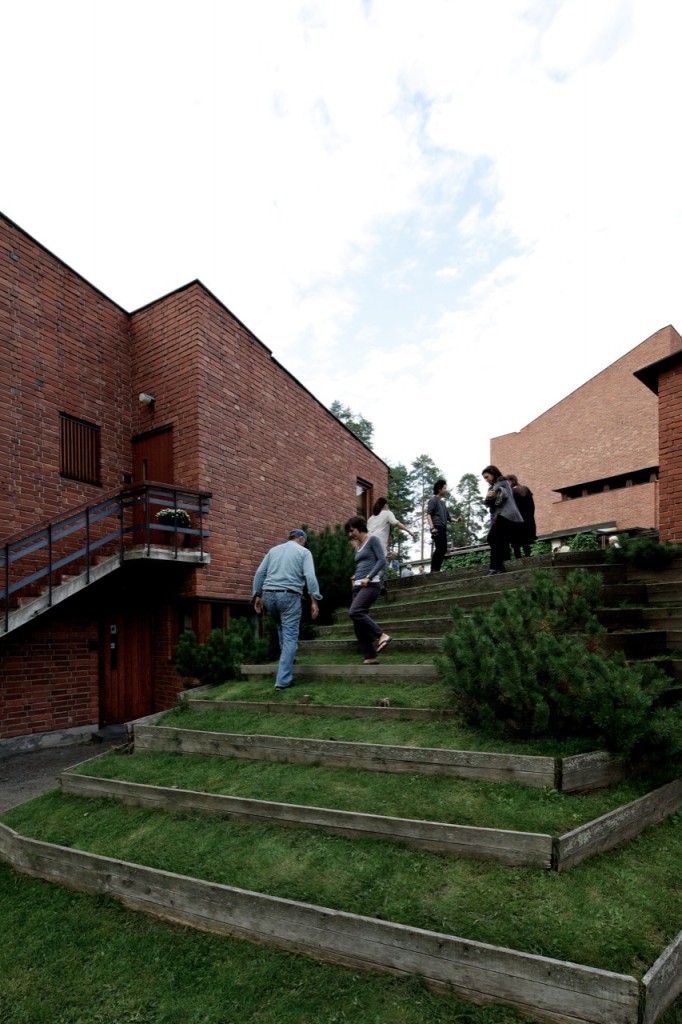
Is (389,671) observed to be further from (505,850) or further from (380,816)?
(505,850)

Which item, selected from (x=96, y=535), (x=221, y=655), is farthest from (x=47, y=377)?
(x=221, y=655)

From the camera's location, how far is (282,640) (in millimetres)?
6668

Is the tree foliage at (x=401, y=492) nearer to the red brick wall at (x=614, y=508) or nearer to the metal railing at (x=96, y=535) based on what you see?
the red brick wall at (x=614, y=508)

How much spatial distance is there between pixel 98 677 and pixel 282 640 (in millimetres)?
5515

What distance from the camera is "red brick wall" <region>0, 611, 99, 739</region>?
918 centimetres

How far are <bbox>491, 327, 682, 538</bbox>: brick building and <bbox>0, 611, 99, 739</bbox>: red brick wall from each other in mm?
16428

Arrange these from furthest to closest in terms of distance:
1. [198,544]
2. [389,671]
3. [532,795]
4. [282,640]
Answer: [198,544] < [282,640] < [389,671] < [532,795]

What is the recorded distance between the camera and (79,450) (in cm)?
1079

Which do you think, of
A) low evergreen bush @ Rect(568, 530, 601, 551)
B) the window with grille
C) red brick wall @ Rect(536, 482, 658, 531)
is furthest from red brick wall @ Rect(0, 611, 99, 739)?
red brick wall @ Rect(536, 482, 658, 531)

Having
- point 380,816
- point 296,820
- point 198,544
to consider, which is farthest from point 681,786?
point 198,544

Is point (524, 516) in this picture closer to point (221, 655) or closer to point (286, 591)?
point (286, 591)

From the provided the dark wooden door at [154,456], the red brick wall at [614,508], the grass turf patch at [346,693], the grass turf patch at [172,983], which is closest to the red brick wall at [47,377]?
the dark wooden door at [154,456]

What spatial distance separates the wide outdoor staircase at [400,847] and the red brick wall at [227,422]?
511 cm

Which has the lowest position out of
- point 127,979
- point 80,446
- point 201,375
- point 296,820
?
point 127,979
